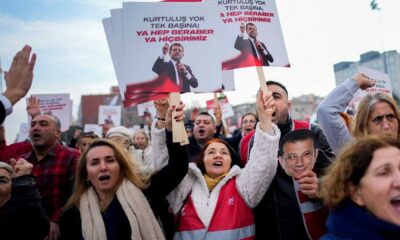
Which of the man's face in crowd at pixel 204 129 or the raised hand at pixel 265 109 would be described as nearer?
the raised hand at pixel 265 109

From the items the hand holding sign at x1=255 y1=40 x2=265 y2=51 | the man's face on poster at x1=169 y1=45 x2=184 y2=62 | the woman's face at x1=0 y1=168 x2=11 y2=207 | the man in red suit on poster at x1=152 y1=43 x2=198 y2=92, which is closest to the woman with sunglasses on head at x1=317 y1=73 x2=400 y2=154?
the hand holding sign at x1=255 y1=40 x2=265 y2=51

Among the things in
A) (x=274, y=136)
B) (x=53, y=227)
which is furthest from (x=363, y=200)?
(x=53, y=227)

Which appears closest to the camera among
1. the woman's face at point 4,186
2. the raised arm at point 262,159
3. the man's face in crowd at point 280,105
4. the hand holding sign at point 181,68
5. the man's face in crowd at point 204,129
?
the raised arm at point 262,159

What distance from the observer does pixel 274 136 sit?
2768mm

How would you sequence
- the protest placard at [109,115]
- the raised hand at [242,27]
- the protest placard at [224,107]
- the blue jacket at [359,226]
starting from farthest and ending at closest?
the protest placard at [224,107] < the protest placard at [109,115] < the raised hand at [242,27] < the blue jacket at [359,226]

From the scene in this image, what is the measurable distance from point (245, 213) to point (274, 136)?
61 centimetres

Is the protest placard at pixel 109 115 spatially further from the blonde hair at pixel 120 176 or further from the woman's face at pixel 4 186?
the woman's face at pixel 4 186

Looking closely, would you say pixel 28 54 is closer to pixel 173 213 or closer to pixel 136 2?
pixel 136 2

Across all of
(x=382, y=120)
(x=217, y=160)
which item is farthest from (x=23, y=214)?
(x=382, y=120)

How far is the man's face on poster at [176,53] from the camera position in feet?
10.3

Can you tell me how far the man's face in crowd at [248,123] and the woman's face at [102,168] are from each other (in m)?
3.22

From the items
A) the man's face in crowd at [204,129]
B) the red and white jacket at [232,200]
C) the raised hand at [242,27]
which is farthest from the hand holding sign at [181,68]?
the man's face in crowd at [204,129]

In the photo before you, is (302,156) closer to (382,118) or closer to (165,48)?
(382,118)

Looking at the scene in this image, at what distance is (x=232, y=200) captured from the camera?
9.41 feet
